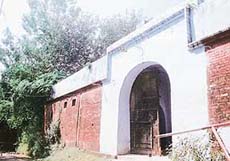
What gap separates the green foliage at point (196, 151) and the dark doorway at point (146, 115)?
2.99m

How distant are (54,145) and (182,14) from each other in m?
10.4

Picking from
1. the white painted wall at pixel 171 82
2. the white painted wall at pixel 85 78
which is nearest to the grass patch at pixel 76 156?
the white painted wall at pixel 171 82

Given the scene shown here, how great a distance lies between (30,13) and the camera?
96.0 ft

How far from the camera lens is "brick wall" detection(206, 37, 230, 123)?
5.86m

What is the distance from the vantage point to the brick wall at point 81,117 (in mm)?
11133

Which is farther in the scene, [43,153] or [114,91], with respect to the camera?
[43,153]

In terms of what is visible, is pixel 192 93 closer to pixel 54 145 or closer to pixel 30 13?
pixel 54 145

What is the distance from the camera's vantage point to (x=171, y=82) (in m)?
7.38

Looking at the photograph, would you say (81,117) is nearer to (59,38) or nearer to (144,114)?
(144,114)

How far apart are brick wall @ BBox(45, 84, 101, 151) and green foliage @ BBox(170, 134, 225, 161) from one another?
517 centimetres

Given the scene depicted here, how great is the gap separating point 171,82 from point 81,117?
244 inches

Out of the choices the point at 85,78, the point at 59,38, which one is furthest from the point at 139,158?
the point at 59,38

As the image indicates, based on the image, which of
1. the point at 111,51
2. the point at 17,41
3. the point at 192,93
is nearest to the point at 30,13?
the point at 17,41

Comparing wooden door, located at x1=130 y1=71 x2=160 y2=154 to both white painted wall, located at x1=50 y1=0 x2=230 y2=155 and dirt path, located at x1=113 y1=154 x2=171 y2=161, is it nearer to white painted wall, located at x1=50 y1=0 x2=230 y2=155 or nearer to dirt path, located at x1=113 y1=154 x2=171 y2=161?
white painted wall, located at x1=50 y1=0 x2=230 y2=155
